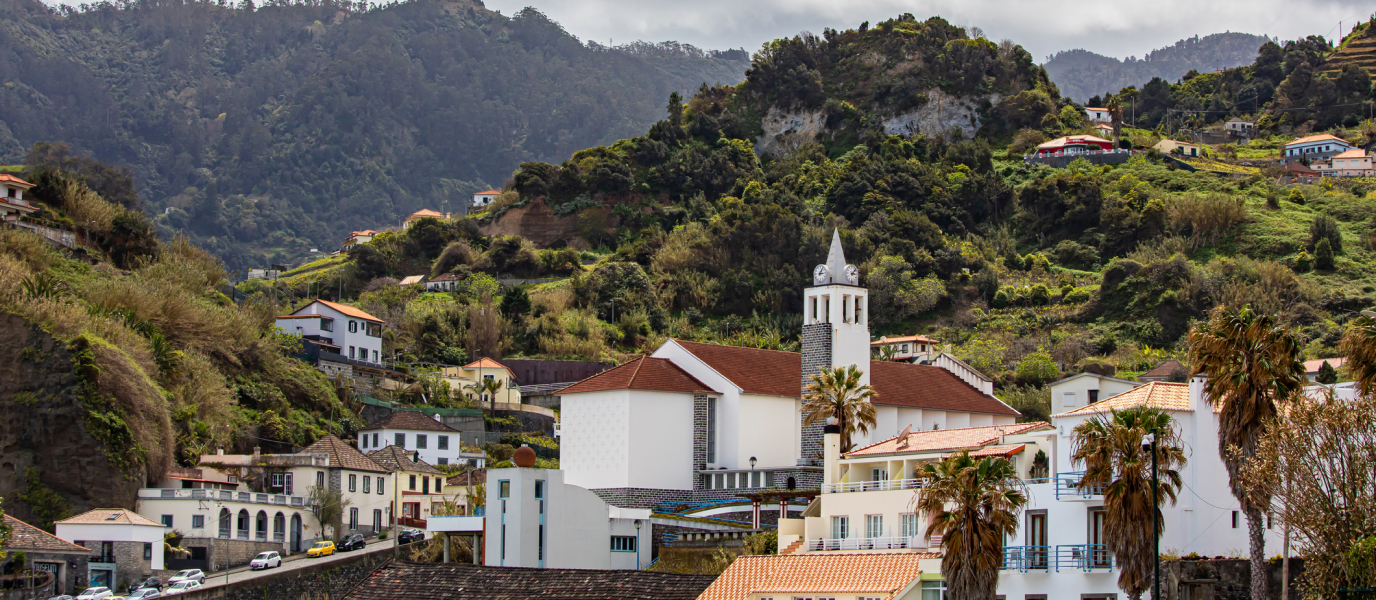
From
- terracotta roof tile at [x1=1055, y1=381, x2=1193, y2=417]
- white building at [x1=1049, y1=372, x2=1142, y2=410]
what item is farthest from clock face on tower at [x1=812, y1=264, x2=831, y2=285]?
terracotta roof tile at [x1=1055, y1=381, x2=1193, y2=417]

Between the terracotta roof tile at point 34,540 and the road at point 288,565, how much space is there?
14.4 feet

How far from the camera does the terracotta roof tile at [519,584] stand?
39.8 m

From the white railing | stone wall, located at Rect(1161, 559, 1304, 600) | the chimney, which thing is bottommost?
stone wall, located at Rect(1161, 559, 1304, 600)

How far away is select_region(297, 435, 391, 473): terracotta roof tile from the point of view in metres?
61.9

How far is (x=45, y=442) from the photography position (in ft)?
185

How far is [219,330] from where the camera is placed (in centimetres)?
7294

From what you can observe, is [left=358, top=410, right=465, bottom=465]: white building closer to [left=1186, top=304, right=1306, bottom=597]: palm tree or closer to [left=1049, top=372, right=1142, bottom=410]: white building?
[left=1049, top=372, right=1142, bottom=410]: white building

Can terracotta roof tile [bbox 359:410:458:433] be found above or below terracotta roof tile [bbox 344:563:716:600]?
above

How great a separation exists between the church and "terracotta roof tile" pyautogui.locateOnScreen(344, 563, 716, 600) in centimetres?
1240

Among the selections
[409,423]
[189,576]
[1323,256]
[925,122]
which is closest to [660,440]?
[189,576]

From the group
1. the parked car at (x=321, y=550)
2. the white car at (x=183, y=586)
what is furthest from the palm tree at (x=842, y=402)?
the white car at (x=183, y=586)

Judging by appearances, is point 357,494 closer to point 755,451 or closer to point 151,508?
point 151,508

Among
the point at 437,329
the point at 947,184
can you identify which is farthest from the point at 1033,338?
the point at 437,329

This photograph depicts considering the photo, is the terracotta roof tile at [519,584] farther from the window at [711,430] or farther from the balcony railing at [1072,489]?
the window at [711,430]
